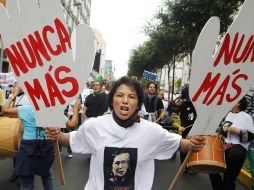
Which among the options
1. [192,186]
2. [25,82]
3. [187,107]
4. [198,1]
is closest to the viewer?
[25,82]

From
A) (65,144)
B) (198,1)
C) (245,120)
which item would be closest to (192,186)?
(245,120)

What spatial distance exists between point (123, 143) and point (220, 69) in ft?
2.63

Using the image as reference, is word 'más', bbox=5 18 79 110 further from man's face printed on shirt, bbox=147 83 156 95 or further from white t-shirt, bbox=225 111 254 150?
man's face printed on shirt, bbox=147 83 156 95

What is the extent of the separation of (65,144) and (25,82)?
24.0 inches

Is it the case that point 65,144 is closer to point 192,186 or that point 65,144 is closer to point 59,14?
point 59,14

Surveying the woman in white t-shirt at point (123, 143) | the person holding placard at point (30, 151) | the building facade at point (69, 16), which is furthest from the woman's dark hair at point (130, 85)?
the person holding placard at point (30, 151)

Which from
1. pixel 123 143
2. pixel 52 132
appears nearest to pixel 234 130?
pixel 123 143

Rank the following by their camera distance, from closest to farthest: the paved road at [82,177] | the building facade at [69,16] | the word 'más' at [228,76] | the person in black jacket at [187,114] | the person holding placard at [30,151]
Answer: the word 'más' at [228,76], the person holding placard at [30,151], the paved road at [82,177], the person in black jacket at [187,114], the building facade at [69,16]

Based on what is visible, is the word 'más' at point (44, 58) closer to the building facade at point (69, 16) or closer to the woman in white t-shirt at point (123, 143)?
the woman in white t-shirt at point (123, 143)

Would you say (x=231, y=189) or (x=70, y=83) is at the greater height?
(x=70, y=83)

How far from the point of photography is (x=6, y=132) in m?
4.49

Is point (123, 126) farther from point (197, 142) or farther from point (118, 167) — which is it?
point (197, 142)

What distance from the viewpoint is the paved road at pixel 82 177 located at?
18.6 ft

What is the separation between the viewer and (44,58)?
235 centimetres
